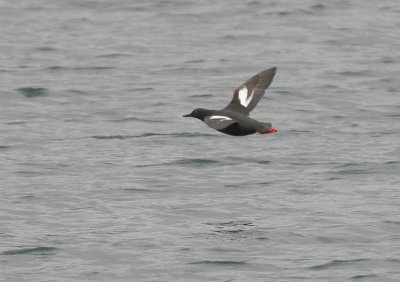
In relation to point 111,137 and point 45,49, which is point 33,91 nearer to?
point 111,137

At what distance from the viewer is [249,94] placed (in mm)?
17875

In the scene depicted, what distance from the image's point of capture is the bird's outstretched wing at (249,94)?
690 inches

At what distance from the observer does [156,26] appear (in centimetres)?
3066

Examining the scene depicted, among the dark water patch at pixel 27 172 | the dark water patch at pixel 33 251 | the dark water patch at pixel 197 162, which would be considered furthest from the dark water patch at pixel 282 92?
the dark water patch at pixel 33 251

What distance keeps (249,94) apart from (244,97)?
0.11 meters

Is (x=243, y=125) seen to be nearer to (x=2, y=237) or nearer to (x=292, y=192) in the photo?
(x=292, y=192)

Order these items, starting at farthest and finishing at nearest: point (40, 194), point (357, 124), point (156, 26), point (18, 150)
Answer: point (156, 26)
point (357, 124)
point (18, 150)
point (40, 194)

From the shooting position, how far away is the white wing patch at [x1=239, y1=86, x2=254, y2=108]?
17.6m

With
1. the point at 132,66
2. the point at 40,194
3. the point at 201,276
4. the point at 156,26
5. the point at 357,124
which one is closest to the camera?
the point at 201,276

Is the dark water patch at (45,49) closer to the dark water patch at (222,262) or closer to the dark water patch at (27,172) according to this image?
the dark water patch at (27,172)

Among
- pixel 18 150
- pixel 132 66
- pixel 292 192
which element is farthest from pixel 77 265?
pixel 132 66

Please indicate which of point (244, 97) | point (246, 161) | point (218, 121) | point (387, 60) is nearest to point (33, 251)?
point (218, 121)

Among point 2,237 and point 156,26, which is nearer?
point 2,237

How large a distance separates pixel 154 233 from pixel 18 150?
4.78 metres
